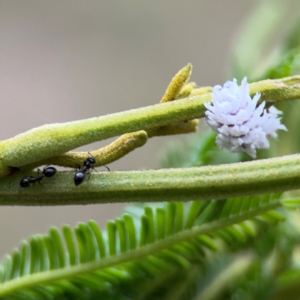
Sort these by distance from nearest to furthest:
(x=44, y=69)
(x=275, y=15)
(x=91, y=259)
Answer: (x=91, y=259), (x=275, y=15), (x=44, y=69)

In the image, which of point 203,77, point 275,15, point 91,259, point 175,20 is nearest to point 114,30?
point 175,20

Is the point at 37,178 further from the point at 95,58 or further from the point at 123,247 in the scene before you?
the point at 95,58

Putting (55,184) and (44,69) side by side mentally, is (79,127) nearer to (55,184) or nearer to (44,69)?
(55,184)

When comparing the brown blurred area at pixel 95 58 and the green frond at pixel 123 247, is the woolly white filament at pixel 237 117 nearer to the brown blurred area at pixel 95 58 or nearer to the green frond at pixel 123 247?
the green frond at pixel 123 247

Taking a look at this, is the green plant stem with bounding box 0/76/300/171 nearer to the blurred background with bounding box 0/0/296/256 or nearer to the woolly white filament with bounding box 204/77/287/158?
the woolly white filament with bounding box 204/77/287/158

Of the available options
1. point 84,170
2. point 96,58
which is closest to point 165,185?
point 84,170

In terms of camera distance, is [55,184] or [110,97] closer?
[55,184]

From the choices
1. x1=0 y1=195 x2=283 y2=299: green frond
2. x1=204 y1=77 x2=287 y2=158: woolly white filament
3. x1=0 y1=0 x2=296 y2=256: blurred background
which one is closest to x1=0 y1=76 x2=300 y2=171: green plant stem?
x1=204 y1=77 x2=287 y2=158: woolly white filament
